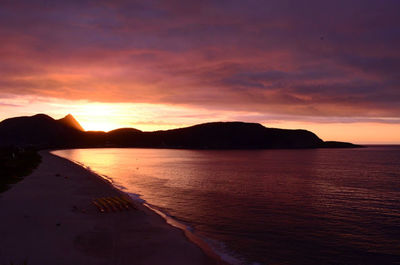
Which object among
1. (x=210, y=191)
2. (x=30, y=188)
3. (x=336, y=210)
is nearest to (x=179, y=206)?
(x=210, y=191)

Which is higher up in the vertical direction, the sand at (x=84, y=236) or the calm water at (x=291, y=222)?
the sand at (x=84, y=236)

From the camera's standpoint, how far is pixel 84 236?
19469 mm

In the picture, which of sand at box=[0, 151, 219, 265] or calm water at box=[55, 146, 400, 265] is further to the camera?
calm water at box=[55, 146, 400, 265]

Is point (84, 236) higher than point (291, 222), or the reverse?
point (84, 236)

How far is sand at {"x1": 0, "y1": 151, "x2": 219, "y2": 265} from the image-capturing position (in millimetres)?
15992

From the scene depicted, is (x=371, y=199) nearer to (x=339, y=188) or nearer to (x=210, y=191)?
(x=339, y=188)

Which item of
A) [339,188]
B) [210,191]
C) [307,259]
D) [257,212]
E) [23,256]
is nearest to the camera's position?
[23,256]

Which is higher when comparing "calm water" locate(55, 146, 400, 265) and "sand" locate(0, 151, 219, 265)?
"sand" locate(0, 151, 219, 265)

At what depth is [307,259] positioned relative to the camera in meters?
17.9

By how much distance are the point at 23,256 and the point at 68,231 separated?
480 centimetres

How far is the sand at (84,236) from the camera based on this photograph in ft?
52.5

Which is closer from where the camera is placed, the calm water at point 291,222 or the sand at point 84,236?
the sand at point 84,236

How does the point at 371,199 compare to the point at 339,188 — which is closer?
the point at 371,199

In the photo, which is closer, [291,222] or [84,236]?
[84,236]
